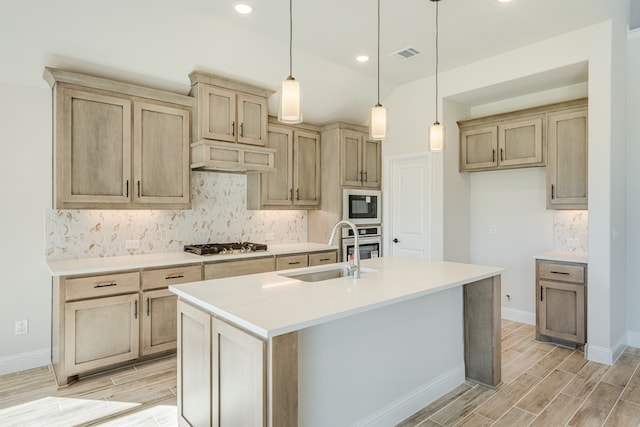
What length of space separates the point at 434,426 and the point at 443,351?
56cm

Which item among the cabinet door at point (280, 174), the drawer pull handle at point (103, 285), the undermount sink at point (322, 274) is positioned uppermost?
the cabinet door at point (280, 174)

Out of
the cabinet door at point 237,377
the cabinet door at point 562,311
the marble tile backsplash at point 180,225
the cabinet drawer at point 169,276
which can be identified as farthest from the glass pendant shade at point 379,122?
the cabinet door at point 562,311

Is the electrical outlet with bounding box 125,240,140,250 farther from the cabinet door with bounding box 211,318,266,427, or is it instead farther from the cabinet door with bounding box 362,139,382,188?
the cabinet door with bounding box 362,139,382,188

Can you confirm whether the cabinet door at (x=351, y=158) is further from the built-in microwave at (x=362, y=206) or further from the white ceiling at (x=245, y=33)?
the white ceiling at (x=245, y=33)

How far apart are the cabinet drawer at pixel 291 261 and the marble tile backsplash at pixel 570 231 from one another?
279 cm

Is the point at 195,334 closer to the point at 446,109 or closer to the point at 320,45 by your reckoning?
the point at 320,45

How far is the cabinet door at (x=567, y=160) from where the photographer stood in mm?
3646

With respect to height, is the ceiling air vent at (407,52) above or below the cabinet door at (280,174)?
→ above

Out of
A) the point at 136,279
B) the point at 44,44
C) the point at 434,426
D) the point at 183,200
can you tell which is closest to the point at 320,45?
the point at 183,200

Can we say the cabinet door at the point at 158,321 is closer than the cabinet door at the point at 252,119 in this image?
Yes

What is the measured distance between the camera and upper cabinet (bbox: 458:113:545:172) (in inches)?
158

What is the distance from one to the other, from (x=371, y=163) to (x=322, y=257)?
59.5 inches

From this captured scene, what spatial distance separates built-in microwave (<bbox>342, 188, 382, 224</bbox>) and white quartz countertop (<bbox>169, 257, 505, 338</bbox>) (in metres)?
2.01

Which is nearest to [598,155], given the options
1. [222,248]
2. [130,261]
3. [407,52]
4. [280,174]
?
[407,52]
